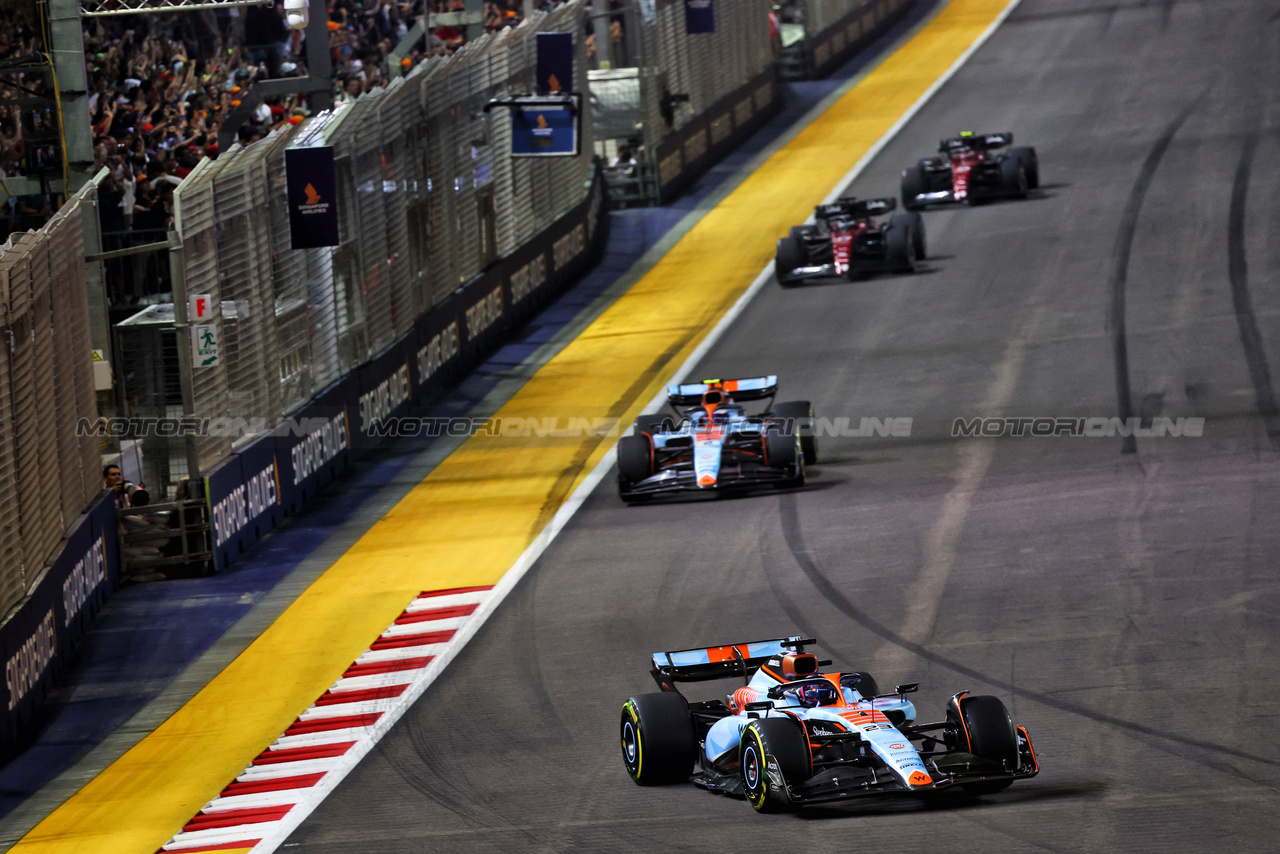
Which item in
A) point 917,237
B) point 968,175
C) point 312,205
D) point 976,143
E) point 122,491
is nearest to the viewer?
point 122,491

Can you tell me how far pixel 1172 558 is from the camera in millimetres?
15758

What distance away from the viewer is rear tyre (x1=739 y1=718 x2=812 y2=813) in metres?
10.5

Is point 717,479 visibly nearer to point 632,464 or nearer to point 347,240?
point 632,464

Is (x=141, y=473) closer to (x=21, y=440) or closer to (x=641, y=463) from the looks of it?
(x=21, y=440)

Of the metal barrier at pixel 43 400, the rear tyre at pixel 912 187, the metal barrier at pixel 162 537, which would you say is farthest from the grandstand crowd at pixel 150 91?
the rear tyre at pixel 912 187

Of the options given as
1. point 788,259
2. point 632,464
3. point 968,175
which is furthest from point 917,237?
point 632,464

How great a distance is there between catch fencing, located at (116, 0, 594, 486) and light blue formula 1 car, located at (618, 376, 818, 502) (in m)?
4.19

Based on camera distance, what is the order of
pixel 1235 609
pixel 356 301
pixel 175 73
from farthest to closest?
pixel 175 73 < pixel 356 301 < pixel 1235 609

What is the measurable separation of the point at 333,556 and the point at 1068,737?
31.5 ft

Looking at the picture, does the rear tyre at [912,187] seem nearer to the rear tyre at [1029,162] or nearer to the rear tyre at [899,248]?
the rear tyre at [1029,162]

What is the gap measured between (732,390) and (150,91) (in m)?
11.4

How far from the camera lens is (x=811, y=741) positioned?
10859 mm

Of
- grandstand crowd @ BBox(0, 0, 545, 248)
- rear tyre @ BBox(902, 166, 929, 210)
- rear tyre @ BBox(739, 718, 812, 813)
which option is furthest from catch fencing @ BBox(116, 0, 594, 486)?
rear tyre @ BBox(739, 718, 812, 813)

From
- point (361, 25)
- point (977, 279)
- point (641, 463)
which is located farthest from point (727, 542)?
point (361, 25)
